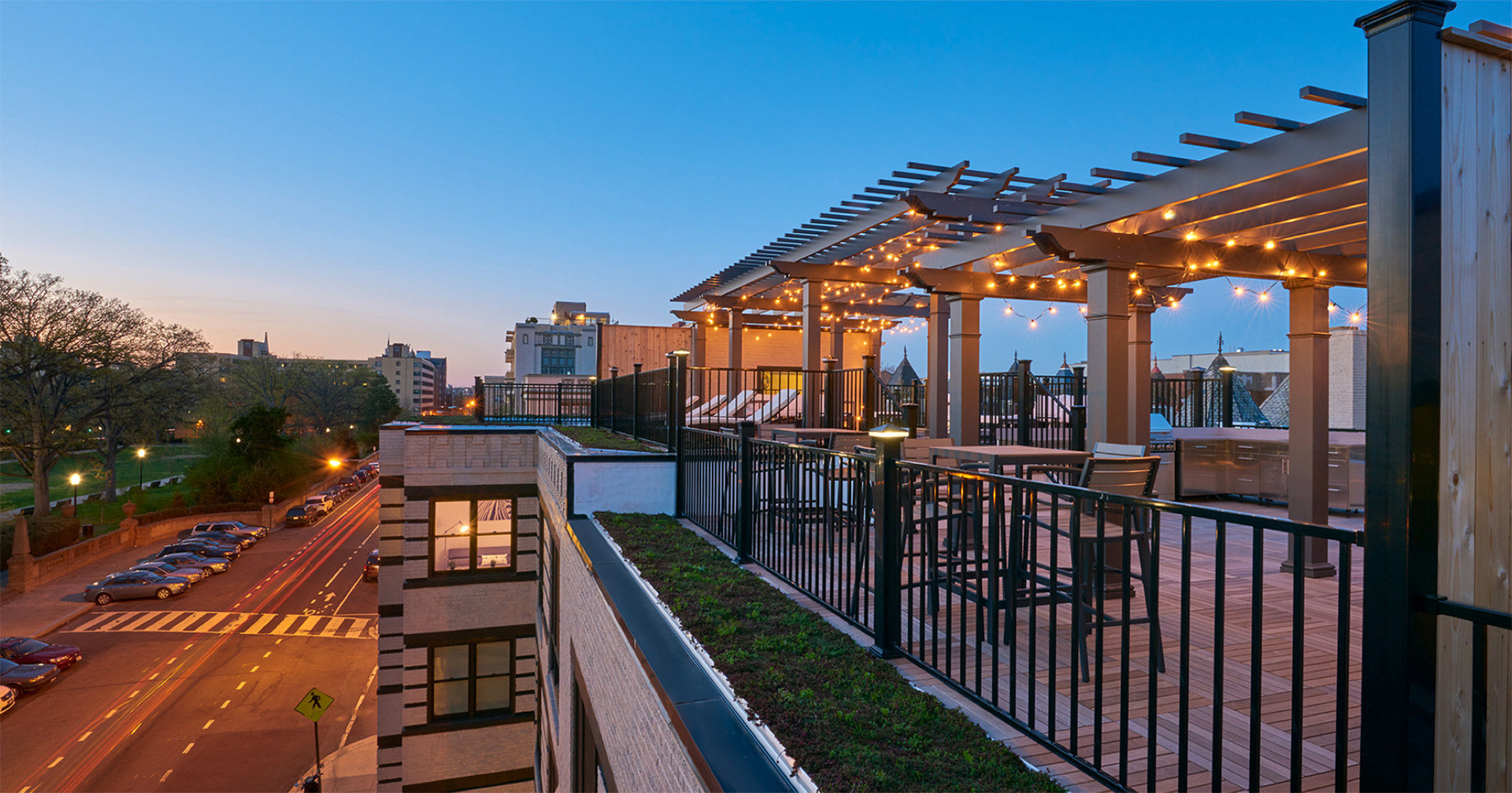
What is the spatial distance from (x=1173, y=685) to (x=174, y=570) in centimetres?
3709

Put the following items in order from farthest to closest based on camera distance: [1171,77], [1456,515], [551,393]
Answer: [1171,77], [551,393], [1456,515]

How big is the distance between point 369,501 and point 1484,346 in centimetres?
6028

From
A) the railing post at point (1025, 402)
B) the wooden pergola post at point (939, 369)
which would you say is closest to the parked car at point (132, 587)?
the wooden pergola post at point (939, 369)

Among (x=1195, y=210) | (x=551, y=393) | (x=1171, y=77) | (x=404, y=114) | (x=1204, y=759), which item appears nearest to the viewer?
(x=1204, y=759)

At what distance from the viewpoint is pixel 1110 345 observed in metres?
7.36

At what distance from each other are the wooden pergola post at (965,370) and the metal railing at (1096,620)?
487 cm

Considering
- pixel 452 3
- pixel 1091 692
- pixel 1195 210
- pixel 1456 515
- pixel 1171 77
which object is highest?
pixel 1171 77

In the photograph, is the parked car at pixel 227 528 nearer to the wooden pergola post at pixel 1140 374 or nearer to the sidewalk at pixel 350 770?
the sidewalk at pixel 350 770

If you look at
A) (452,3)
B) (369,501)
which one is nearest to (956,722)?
(452,3)

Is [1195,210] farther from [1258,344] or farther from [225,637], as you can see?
[1258,344]

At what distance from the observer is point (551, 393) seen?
68.4 feet

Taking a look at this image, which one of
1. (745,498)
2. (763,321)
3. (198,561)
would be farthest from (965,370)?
(198,561)

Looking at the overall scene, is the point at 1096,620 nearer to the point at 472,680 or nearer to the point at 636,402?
the point at 636,402

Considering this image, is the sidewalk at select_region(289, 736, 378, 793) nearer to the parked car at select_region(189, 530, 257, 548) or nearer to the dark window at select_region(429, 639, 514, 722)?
the dark window at select_region(429, 639, 514, 722)
